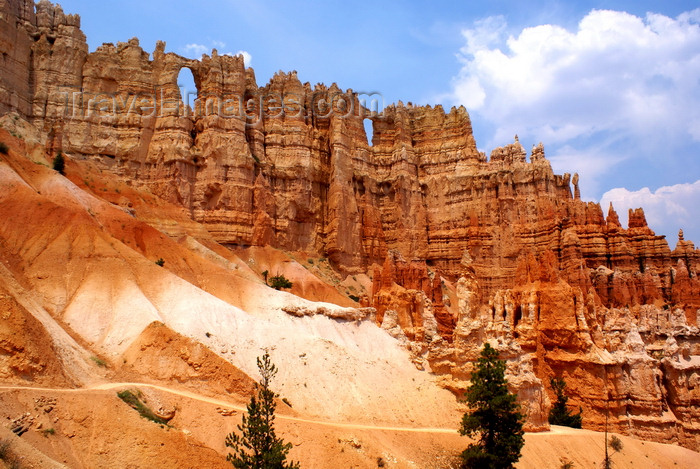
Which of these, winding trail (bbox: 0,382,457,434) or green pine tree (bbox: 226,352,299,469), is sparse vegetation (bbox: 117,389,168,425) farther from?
green pine tree (bbox: 226,352,299,469)

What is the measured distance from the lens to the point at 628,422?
2988cm

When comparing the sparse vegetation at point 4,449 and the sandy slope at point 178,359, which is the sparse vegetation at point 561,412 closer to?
the sandy slope at point 178,359

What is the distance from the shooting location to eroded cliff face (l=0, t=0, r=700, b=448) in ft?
105

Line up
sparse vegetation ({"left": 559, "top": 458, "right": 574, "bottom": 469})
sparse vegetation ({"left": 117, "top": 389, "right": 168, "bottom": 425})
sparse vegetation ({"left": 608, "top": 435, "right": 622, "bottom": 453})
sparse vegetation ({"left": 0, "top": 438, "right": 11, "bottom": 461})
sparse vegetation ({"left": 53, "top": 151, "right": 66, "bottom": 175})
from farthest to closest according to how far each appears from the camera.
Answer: sparse vegetation ({"left": 53, "top": 151, "right": 66, "bottom": 175}) → sparse vegetation ({"left": 608, "top": 435, "right": 622, "bottom": 453}) → sparse vegetation ({"left": 559, "top": 458, "right": 574, "bottom": 469}) → sparse vegetation ({"left": 117, "top": 389, "right": 168, "bottom": 425}) → sparse vegetation ({"left": 0, "top": 438, "right": 11, "bottom": 461})

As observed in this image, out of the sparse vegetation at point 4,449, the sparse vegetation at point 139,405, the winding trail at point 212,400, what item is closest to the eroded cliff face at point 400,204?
the winding trail at point 212,400

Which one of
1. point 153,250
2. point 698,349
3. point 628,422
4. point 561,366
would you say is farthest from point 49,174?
point 698,349

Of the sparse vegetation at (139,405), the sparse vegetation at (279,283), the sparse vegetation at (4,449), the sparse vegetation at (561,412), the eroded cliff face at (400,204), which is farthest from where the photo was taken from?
the sparse vegetation at (279,283)

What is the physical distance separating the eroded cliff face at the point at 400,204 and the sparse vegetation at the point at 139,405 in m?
15.1

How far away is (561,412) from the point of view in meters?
29.5

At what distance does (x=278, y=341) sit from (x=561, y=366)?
1587 cm

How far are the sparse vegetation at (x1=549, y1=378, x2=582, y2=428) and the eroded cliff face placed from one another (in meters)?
0.77

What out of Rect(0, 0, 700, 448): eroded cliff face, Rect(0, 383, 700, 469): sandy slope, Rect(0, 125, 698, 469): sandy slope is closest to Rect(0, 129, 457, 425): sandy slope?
Rect(0, 125, 698, 469): sandy slope

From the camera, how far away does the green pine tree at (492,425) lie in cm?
2056

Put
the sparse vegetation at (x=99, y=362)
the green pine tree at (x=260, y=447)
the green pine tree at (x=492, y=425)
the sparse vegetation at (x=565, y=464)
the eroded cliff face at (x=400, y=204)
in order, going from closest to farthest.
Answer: the green pine tree at (x=260, y=447) → the green pine tree at (x=492, y=425) → the sparse vegetation at (x=99, y=362) → the sparse vegetation at (x=565, y=464) → the eroded cliff face at (x=400, y=204)
